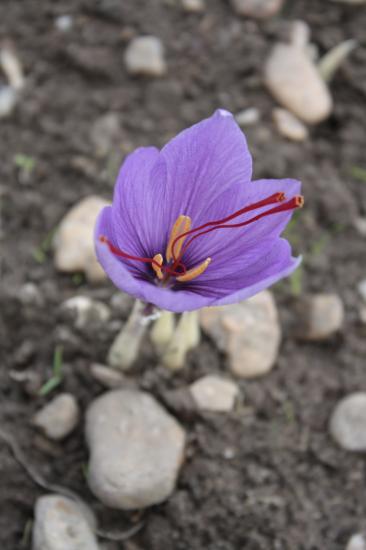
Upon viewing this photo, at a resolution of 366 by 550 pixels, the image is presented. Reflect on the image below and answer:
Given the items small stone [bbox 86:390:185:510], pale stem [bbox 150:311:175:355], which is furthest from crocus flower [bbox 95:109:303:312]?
small stone [bbox 86:390:185:510]

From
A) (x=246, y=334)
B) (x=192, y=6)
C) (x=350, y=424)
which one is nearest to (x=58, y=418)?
(x=246, y=334)

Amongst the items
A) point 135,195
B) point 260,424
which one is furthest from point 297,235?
point 135,195

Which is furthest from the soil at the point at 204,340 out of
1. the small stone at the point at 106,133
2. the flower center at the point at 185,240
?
the flower center at the point at 185,240

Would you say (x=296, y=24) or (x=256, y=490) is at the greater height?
(x=296, y=24)

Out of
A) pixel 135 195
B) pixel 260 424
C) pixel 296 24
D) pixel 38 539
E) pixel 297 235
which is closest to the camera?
pixel 135 195

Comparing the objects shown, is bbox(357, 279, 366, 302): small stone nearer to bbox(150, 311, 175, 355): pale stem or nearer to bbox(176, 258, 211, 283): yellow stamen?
bbox(150, 311, 175, 355): pale stem

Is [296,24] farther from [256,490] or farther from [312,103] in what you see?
[256,490]

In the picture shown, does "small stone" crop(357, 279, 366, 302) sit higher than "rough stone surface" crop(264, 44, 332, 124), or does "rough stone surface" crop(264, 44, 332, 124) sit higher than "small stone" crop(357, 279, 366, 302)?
"rough stone surface" crop(264, 44, 332, 124)
